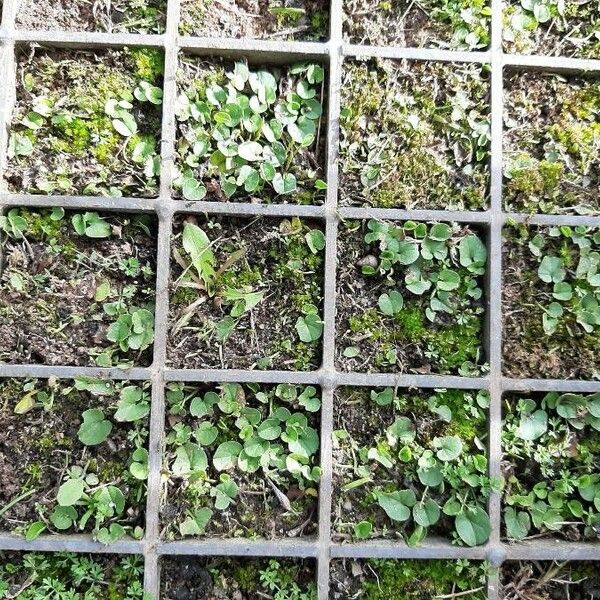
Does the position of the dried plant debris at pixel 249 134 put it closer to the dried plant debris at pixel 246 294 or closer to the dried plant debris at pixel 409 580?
the dried plant debris at pixel 246 294

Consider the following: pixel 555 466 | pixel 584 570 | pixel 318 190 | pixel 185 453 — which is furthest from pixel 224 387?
pixel 584 570

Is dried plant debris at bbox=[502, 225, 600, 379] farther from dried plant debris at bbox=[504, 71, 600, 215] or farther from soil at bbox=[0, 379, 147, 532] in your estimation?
soil at bbox=[0, 379, 147, 532]

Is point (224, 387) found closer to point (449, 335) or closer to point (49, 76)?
point (449, 335)

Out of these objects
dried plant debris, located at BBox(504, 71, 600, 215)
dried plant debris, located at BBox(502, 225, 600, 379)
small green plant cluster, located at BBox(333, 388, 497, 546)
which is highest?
dried plant debris, located at BBox(504, 71, 600, 215)

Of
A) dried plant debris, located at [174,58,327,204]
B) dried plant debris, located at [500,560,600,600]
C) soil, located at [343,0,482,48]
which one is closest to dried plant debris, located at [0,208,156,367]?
dried plant debris, located at [174,58,327,204]

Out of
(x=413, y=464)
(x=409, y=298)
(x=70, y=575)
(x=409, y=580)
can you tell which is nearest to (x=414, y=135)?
(x=409, y=298)

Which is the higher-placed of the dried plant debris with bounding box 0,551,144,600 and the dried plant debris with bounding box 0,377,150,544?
the dried plant debris with bounding box 0,377,150,544

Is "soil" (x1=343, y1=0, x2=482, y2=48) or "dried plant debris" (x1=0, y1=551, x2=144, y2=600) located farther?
"soil" (x1=343, y1=0, x2=482, y2=48)
